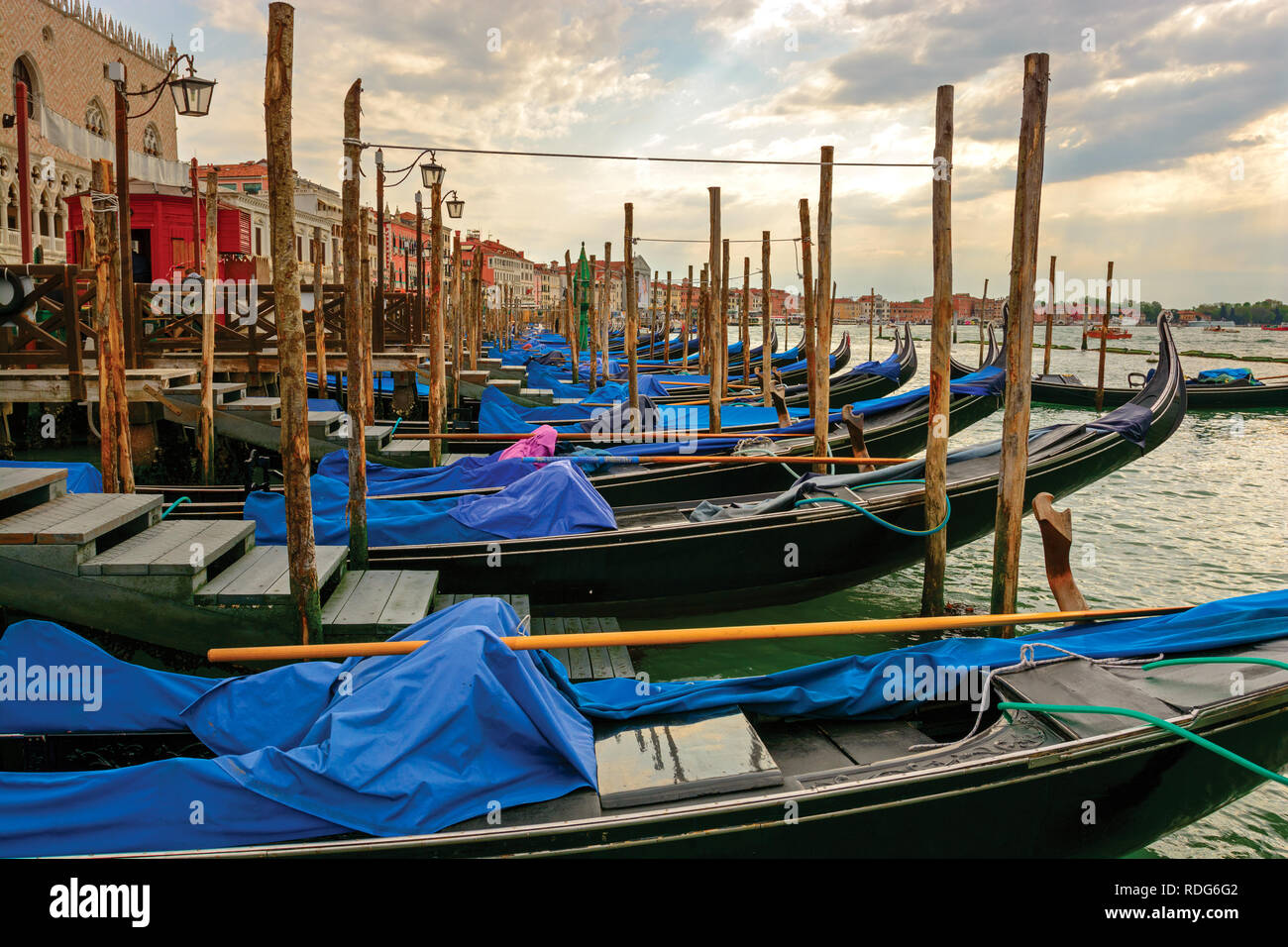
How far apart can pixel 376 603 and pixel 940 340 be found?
3.04 metres

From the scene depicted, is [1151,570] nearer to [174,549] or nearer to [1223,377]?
[174,549]

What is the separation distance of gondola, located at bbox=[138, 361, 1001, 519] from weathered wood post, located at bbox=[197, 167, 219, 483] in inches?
34.8

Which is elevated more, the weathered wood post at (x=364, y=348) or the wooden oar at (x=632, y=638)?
the weathered wood post at (x=364, y=348)

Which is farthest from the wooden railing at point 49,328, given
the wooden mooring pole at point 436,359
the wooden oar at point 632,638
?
the wooden oar at point 632,638

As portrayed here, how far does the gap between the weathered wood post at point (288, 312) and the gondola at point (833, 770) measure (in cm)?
86

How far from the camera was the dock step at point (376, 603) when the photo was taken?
355cm

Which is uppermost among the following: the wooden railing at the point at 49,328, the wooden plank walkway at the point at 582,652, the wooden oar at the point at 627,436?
the wooden railing at the point at 49,328

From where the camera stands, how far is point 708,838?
7.29 ft

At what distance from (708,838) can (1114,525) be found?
7.41 meters

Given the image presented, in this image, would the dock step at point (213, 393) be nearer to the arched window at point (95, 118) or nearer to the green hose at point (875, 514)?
the green hose at point (875, 514)

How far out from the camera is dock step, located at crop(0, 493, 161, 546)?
3.14 meters

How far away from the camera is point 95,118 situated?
20703mm

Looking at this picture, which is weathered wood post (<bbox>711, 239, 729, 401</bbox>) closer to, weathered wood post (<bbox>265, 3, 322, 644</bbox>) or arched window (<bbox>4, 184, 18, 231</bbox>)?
weathered wood post (<bbox>265, 3, 322, 644</bbox>)
